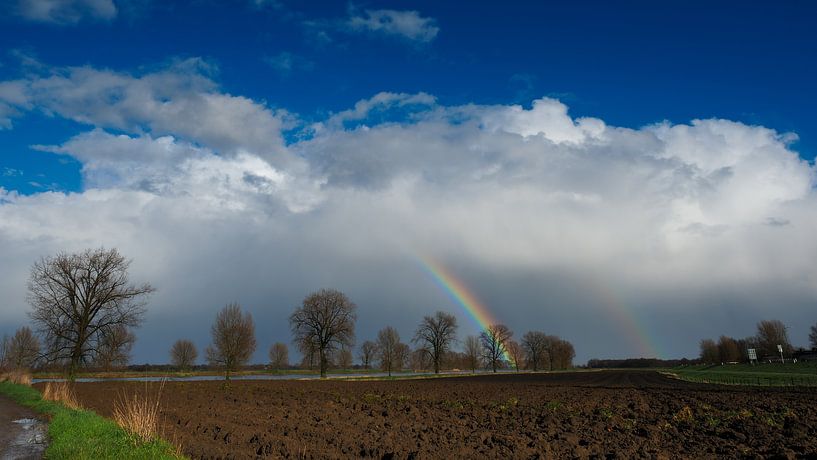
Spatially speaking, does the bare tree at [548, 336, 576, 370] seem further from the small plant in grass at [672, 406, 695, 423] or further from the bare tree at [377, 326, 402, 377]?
the small plant in grass at [672, 406, 695, 423]

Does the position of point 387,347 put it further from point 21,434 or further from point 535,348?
point 21,434

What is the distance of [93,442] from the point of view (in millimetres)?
12172

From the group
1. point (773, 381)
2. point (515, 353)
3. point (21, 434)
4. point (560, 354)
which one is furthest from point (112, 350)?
point (560, 354)

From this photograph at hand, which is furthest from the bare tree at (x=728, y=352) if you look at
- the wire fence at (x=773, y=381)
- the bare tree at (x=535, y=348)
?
the wire fence at (x=773, y=381)

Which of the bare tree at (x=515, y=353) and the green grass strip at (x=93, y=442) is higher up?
the green grass strip at (x=93, y=442)

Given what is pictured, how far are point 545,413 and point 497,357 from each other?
123464 millimetres

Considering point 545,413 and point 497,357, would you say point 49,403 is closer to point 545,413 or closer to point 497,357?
point 545,413

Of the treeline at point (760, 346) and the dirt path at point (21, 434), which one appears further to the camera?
the treeline at point (760, 346)

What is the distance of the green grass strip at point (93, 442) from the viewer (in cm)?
1044

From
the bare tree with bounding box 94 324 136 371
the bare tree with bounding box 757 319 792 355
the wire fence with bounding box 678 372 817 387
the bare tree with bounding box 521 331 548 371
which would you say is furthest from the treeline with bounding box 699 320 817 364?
the bare tree with bounding box 94 324 136 371

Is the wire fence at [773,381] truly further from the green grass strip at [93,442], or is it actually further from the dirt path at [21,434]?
the dirt path at [21,434]

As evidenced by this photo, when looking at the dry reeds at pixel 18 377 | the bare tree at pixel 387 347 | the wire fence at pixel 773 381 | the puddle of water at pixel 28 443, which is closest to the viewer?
the puddle of water at pixel 28 443

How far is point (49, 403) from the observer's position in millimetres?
24188

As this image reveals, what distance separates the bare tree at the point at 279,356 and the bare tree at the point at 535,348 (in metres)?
86.3
